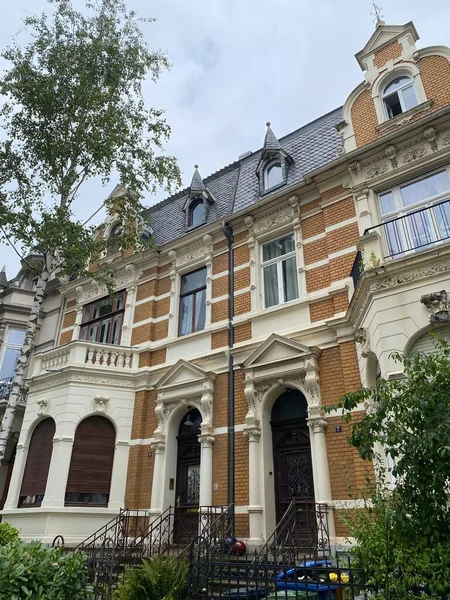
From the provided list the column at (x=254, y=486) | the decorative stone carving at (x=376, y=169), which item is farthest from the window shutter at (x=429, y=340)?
the decorative stone carving at (x=376, y=169)

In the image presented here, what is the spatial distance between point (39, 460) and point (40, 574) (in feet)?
26.4

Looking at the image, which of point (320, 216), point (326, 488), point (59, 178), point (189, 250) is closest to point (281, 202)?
point (320, 216)

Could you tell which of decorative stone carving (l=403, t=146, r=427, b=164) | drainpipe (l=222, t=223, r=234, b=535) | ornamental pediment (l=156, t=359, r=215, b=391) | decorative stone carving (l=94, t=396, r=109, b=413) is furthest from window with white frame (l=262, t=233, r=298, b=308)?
decorative stone carving (l=94, t=396, r=109, b=413)

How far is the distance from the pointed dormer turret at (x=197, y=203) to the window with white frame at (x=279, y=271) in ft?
10.8

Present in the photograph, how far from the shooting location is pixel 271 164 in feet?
45.3

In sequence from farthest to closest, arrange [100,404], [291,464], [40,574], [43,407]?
1. [43,407]
2. [100,404]
3. [291,464]
4. [40,574]

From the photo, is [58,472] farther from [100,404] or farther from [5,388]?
[5,388]

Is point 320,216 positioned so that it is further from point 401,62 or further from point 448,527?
point 448,527

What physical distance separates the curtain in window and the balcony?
4.49 m

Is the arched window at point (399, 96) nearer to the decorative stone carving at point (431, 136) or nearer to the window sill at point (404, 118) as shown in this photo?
the window sill at point (404, 118)

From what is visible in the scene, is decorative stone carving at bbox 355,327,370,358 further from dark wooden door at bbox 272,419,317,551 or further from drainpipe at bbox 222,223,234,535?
drainpipe at bbox 222,223,234,535

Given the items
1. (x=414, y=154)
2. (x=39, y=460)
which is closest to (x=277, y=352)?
(x=414, y=154)

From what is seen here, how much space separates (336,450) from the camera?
29.4ft

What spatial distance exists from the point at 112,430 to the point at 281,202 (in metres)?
8.01
